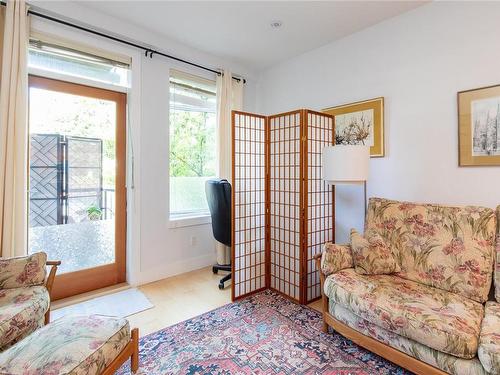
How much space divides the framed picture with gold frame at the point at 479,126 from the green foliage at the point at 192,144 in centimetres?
278

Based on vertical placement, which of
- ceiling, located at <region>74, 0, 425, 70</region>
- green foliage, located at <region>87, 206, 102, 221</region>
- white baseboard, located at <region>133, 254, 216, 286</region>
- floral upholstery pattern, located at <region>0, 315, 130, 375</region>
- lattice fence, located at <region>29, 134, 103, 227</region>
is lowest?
white baseboard, located at <region>133, 254, 216, 286</region>

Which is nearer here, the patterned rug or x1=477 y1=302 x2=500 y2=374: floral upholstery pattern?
x1=477 y1=302 x2=500 y2=374: floral upholstery pattern

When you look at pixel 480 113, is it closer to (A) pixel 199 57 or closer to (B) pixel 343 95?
(B) pixel 343 95

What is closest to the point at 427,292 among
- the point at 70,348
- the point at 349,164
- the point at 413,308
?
the point at 413,308

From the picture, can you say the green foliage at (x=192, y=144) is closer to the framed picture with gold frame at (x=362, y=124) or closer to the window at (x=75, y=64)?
the window at (x=75, y=64)

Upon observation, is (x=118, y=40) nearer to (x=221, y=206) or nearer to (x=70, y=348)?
(x=221, y=206)

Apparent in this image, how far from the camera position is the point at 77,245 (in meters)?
2.77

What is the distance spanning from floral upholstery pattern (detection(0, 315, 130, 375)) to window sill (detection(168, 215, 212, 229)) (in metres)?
1.79

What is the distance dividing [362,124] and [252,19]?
Result: 1575 millimetres

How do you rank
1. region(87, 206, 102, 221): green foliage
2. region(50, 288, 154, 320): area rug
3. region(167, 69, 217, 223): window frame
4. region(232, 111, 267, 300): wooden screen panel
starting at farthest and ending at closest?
region(167, 69, 217, 223): window frame < region(87, 206, 102, 221): green foliage < region(232, 111, 267, 300): wooden screen panel < region(50, 288, 154, 320): area rug

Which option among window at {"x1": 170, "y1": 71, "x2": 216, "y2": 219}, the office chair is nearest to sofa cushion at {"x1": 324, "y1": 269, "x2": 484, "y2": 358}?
the office chair

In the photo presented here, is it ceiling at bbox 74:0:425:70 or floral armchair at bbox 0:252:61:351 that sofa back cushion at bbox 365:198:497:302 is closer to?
ceiling at bbox 74:0:425:70

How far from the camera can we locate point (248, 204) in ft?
9.15

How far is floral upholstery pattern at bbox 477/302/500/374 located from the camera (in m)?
1.26
